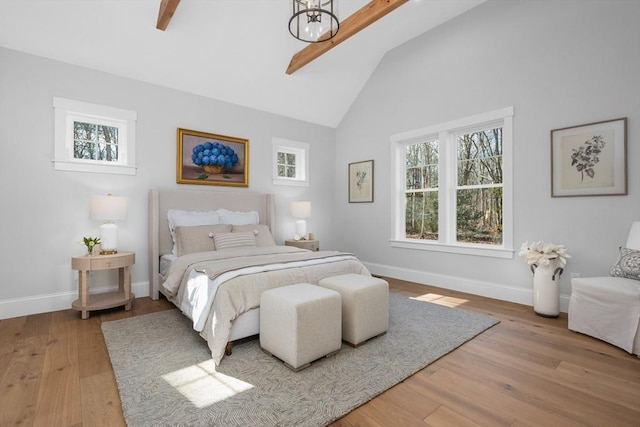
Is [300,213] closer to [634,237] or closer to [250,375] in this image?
[250,375]

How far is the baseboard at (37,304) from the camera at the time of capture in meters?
3.06

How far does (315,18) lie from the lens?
2.13 m

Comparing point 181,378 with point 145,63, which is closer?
point 181,378

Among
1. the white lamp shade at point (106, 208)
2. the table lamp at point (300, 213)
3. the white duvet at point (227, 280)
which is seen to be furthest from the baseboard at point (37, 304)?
the table lamp at point (300, 213)

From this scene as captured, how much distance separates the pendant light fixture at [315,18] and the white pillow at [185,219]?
2.52 metres

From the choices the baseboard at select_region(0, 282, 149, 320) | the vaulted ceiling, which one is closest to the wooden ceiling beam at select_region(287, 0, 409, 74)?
the vaulted ceiling

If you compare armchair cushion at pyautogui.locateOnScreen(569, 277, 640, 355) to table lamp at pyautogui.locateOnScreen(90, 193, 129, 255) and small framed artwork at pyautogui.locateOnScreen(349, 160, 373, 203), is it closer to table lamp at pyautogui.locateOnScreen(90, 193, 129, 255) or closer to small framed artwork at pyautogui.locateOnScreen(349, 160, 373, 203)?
small framed artwork at pyautogui.locateOnScreen(349, 160, 373, 203)

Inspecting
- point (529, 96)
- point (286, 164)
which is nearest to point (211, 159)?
point (286, 164)

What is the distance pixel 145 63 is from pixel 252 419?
395cm

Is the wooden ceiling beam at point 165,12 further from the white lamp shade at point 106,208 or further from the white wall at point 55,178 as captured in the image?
the white lamp shade at point 106,208

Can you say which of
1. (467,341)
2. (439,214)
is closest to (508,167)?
(439,214)

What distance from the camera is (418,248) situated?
4.54 metres

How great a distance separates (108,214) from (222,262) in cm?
153

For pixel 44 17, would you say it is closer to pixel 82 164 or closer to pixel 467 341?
pixel 82 164
